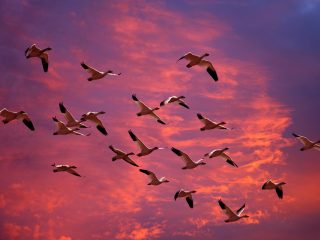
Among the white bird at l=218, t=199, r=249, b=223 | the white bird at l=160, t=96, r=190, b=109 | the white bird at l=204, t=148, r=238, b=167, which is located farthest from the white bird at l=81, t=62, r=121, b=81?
the white bird at l=218, t=199, r=249, b=223

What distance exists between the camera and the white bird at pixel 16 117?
37.8m

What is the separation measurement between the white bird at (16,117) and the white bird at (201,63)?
11372mm

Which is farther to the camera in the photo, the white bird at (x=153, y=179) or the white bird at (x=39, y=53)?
the white bird at (x=153, y=179)

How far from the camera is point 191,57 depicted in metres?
37.8

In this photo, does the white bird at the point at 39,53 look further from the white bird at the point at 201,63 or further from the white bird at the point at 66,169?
the white bird at the point at 201,63

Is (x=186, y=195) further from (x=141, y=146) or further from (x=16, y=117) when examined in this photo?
(x=16, y=117)

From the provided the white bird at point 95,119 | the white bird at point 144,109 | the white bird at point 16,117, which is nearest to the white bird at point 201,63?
Result: the white bird at point 144,109

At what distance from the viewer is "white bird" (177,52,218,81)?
3767 centimetres

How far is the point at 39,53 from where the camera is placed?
37.1 meters

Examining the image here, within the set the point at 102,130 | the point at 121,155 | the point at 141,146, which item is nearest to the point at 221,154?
the point at 141,146

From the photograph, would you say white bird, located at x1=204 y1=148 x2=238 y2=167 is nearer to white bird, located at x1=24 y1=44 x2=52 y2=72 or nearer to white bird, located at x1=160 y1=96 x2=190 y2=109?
white bird, located at x1=160 y1=96 x2=190 y2=109

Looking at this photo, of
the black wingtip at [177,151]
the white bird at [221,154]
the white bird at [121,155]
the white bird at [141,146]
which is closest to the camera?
the black wingtip at [177,151]

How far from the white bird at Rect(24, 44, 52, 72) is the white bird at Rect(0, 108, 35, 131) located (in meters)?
3.52

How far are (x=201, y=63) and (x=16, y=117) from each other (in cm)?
1295
